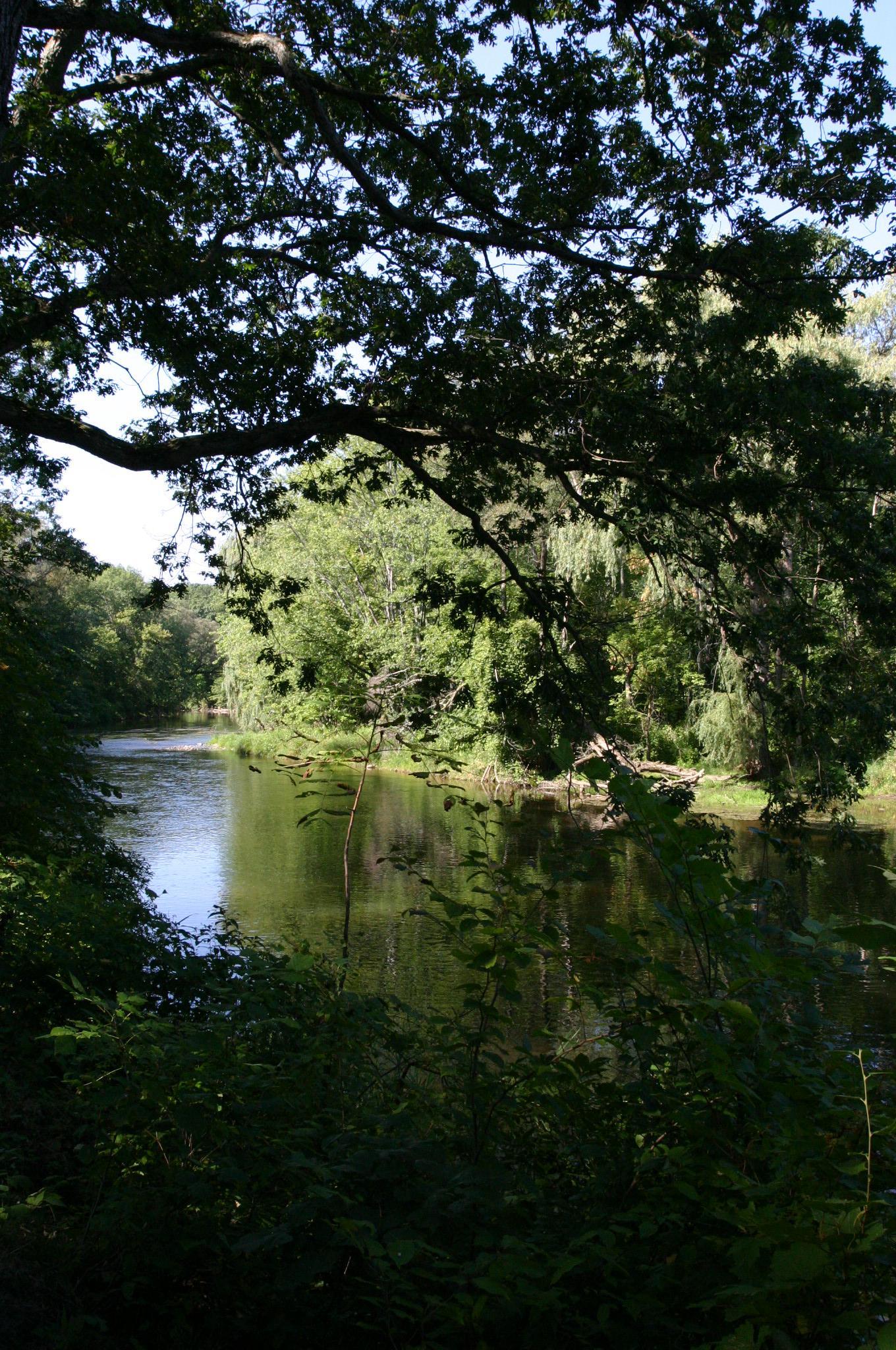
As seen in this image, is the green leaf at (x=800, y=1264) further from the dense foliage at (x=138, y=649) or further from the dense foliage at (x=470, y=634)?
the dense foliage at (x=138, y=649)

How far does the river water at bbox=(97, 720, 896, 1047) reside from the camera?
8516 mm

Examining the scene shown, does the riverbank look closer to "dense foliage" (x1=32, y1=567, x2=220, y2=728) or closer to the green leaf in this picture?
the green leaf

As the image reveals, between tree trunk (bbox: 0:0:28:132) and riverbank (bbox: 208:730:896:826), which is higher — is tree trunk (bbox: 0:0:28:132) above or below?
above

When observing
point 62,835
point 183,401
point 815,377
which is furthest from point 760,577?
point 62,835

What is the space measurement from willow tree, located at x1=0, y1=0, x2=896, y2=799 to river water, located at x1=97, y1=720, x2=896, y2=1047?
2018 mm

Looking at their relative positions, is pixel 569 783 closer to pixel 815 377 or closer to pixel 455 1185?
pixel 455 1185

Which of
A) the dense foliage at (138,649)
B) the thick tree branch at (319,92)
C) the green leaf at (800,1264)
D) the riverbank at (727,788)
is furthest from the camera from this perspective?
the dense foliage at (138,649)

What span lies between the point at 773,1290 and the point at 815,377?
4774 millimetres

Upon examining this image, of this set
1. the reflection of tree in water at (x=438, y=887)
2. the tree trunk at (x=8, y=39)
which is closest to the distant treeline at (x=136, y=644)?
the reflection of tree in water at (x=438, y=887)

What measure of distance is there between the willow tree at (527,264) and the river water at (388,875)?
202 centimetres

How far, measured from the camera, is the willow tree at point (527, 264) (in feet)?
16.5

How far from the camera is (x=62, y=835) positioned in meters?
7.12

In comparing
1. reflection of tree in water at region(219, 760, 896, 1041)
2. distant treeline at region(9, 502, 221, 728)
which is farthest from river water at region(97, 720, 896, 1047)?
distant treeline at region(9, 502, 221, 728)

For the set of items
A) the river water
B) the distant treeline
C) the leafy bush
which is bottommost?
the river water
